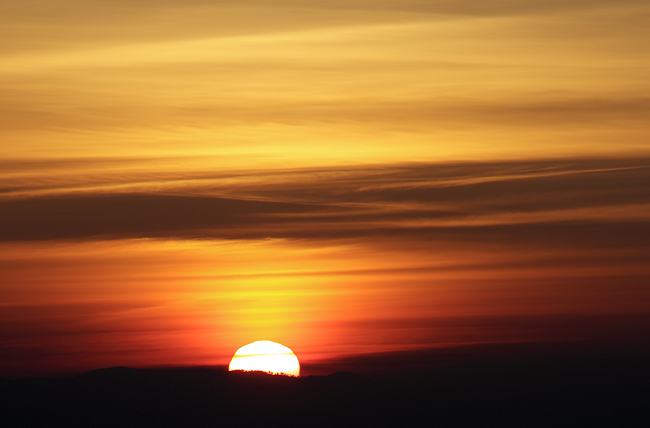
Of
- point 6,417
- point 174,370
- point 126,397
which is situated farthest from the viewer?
point 174,370

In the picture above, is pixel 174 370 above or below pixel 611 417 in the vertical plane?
above

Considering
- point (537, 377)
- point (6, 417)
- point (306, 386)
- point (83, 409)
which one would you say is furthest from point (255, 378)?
point (537, 377)

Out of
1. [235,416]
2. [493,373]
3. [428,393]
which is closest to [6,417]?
[235,416]

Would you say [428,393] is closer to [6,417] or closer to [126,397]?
[126,397]

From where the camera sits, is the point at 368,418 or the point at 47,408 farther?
the point at 368,418

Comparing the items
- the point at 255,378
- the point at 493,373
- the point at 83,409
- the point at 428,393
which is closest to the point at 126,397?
the point at 83,409

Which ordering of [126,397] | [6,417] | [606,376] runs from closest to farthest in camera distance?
[6,417]
[126,397]
[606,376]

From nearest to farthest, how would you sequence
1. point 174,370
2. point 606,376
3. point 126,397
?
1. point 126,397
2. point 174,370
3. point 606,376

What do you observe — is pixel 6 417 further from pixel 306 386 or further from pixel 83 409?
pixel 306 386

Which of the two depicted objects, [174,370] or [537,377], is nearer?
[174,370]
